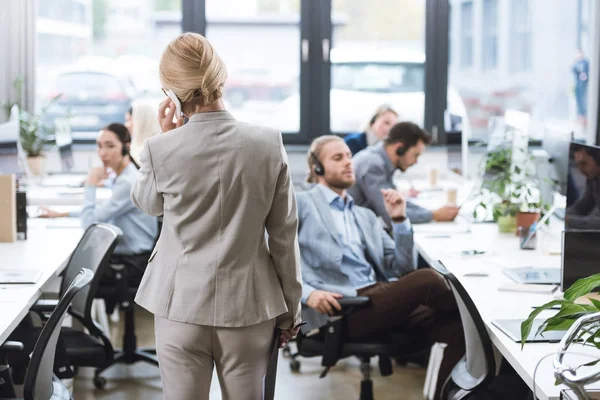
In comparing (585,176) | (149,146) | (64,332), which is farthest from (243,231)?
(585,176)

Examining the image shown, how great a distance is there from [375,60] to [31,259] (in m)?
4.36

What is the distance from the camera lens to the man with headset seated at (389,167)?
5.09m

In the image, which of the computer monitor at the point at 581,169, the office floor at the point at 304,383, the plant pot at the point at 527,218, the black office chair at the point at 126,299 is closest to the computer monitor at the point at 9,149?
the black office chair at the point at 126,299

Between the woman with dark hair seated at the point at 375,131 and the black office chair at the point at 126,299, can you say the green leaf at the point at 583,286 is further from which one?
the woman with dark hair seated at the point at 375,131

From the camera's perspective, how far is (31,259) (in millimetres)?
3975

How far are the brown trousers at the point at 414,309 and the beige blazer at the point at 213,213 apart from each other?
1.32 m

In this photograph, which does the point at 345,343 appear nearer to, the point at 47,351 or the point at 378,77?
the point at 47,351

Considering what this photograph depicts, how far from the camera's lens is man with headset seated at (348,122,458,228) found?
5.09 m

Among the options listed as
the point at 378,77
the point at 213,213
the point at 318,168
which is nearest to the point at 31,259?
the point at 318,168

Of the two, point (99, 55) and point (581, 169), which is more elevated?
point (99, 55)

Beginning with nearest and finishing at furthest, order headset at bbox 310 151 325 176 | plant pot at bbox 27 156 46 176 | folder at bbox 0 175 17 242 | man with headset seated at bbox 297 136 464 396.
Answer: man with headset seated at bbox 297 136 464 396 < headset at bbox 310 151 325 176 < folder at bbox 0 175 17 242 < plant pot at bbox 27 156 46 176

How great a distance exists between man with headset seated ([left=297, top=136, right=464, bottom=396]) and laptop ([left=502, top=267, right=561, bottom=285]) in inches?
10.3

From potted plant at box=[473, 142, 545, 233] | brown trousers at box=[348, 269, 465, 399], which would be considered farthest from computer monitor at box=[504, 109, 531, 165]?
brown trousers at box=[348, 269, 465, 399]

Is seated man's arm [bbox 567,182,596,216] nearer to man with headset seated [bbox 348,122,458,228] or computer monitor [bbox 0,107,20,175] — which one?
man with headset seated [bbox 348,122,458,228]
